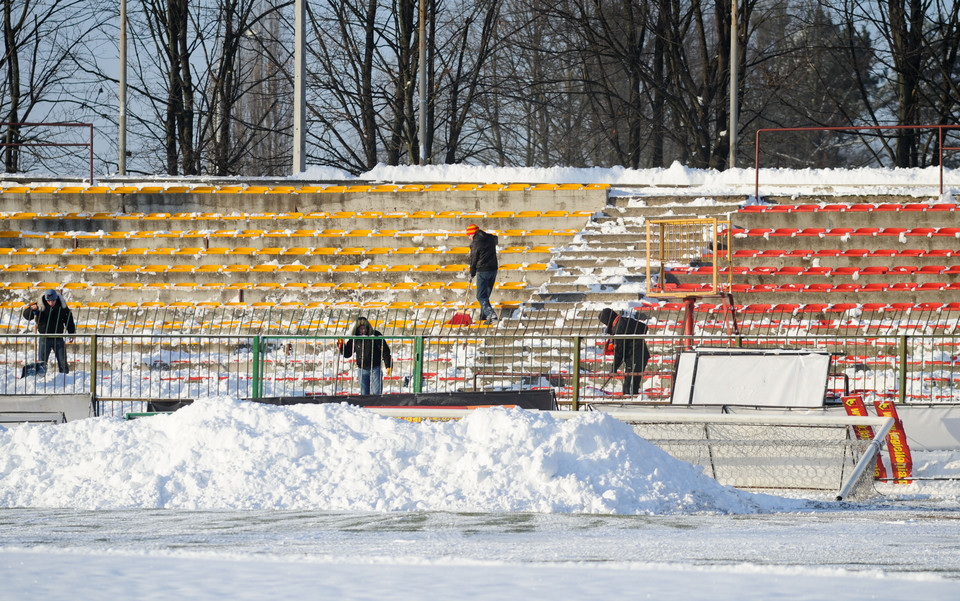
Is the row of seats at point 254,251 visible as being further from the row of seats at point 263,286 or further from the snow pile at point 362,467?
the snow pile at point 362,467

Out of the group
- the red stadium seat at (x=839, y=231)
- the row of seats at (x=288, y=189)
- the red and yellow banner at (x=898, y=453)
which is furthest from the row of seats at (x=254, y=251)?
the red and yellow banner at (x=898, y=453)

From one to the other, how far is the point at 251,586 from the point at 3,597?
1.18 m

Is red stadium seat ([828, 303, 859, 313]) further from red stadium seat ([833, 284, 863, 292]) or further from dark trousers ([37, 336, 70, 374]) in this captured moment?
dark trousers ([37, 336, 70, 374])

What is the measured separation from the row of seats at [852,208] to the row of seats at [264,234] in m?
3.67

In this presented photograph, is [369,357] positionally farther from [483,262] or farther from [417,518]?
[417,518]

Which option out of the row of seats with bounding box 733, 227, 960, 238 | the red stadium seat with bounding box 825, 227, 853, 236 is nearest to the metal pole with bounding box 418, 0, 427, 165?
the row of seats with bounding box 733, 227, 960, 238

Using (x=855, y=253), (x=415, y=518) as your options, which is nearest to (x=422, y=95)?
(x=855, y=253)

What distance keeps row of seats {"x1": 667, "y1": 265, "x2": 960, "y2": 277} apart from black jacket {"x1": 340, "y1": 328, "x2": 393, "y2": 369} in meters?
A: 7.18

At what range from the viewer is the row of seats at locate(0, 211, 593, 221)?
2280 cm

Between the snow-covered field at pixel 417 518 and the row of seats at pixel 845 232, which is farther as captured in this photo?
the row of seats at pixel 845 232

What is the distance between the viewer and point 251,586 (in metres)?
5.62

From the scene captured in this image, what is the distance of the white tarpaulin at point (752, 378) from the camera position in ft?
39.9

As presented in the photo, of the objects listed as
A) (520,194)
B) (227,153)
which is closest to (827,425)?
(520,194)

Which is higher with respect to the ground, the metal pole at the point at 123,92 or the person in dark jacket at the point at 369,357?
the metal pole at the point at 123,92
